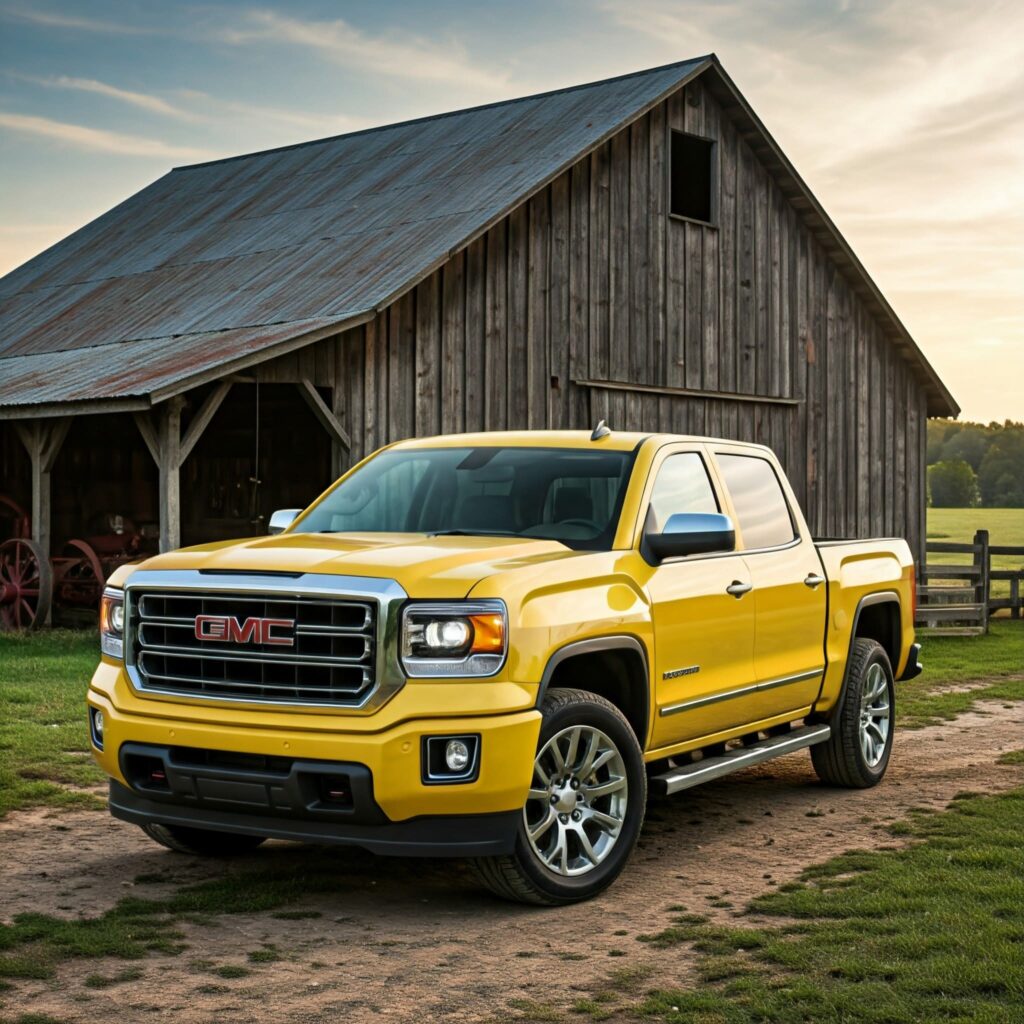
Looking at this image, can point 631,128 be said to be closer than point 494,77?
Yes

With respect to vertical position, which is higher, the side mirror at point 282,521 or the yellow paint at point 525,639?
the side mirror at point 282,521

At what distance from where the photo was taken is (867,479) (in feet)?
83.8

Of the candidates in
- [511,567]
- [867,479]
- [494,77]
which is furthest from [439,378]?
[494,77]

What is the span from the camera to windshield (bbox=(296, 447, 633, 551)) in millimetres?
7512

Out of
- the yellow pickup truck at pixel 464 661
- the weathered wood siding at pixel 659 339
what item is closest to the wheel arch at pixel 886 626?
the yellow pickup truck at pixel 464 661

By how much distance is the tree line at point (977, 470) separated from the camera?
377 feet

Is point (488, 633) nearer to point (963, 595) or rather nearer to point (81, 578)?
point (81, 578)

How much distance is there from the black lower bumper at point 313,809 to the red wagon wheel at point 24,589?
12.6m

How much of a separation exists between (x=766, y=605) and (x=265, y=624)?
3.00m

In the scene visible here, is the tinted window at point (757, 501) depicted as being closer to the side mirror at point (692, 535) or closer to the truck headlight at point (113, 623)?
the side mirror at point (692, 535)

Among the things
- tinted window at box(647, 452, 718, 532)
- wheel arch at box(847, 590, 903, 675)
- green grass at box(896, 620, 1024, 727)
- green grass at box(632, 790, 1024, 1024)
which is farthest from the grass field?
green grass at box(896, 620, 1024, 727)

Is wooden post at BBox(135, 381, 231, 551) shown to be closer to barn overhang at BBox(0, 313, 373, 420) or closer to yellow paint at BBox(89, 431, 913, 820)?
barn overhang at BBox(0, 313, 373, 420)

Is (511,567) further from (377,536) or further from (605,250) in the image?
(605,250)

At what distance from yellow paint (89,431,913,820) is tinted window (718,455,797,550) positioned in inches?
3.3
